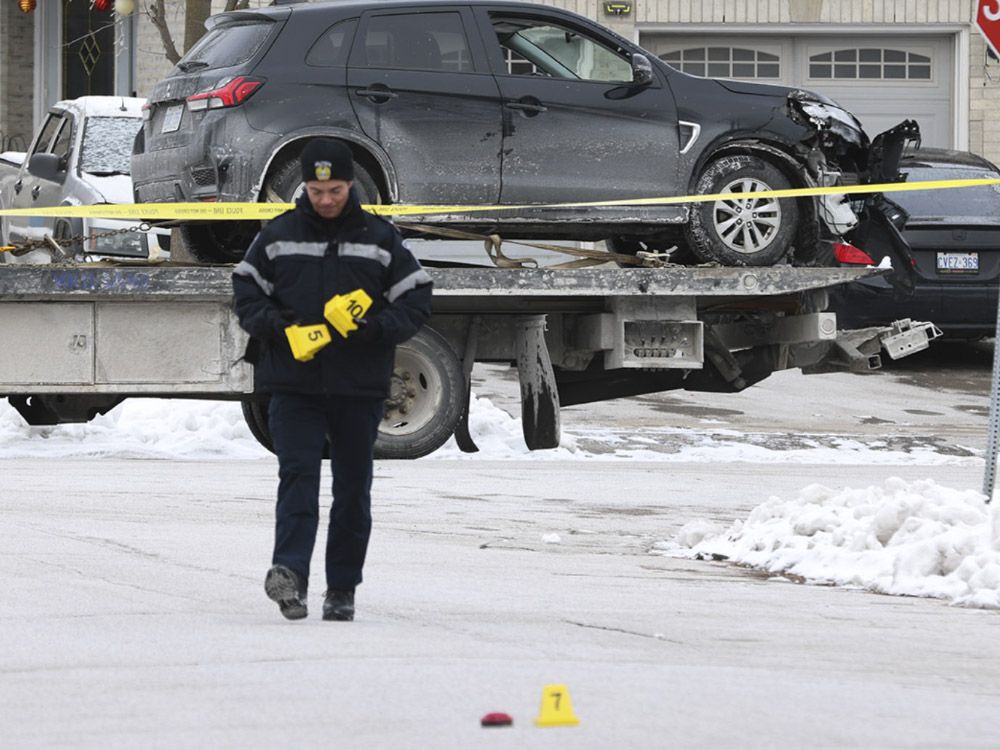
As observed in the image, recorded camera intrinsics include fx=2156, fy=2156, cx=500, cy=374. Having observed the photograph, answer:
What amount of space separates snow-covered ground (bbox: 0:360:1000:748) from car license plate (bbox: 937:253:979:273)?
145 inches

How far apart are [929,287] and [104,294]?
7.27 meters

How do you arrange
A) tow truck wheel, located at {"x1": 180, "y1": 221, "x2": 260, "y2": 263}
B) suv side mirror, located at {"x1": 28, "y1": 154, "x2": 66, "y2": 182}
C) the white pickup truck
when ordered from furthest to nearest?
the white pickup truck < suv side mirror, located at {"x1": 28, "y1": 154, "x2": 66, "y2": 182} < tow truck wheel, located at {"x1": 180, "y1": 221, "x2": 260, "y2": 263}

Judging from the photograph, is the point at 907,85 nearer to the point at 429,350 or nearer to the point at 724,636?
the point at 429,350

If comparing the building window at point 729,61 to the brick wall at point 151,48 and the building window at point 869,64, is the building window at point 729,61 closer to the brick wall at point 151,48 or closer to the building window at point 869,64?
the building window at point 869,64

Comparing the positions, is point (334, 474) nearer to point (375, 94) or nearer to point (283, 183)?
point (283, 183)

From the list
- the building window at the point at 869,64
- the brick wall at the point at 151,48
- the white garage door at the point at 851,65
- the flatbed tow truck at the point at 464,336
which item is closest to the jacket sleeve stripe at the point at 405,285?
the flatbed tow truck at the point at 464,336

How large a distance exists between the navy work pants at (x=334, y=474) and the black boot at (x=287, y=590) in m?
0.04

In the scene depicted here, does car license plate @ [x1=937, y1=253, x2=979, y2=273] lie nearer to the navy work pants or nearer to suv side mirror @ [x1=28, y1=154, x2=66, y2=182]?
suv side mirror @ [x1=28, y1=154, x2=66, y2=182]

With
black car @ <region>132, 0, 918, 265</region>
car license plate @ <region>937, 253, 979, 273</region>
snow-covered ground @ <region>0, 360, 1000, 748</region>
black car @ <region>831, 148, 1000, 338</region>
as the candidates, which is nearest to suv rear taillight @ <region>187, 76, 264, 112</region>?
black car @ <region>132, 0, 918, 265</region>

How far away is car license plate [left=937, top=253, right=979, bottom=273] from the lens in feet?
53.9

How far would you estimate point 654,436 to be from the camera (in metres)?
14.4

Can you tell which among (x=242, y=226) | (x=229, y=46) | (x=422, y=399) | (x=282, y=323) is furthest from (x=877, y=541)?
(x=229, y=46)

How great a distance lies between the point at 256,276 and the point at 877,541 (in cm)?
288

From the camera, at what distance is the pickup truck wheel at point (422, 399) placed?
11898 millimetres
